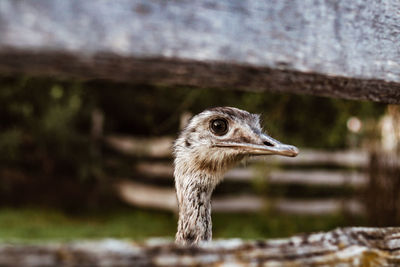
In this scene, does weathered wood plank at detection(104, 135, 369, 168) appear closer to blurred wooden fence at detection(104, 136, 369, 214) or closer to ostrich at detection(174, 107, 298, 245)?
blurred wooden fence at detection(104, 136, 369, 214)

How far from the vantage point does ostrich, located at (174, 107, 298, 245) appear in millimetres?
2170

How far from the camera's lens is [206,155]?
2.38 m

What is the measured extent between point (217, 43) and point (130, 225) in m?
7.24

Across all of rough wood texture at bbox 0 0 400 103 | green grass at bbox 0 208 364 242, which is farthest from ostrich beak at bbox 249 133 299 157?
green grass at bbox 0 208 364 242

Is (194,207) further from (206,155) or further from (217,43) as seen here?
(217,43)

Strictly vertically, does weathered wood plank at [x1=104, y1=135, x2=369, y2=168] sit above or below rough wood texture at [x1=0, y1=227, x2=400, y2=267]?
above

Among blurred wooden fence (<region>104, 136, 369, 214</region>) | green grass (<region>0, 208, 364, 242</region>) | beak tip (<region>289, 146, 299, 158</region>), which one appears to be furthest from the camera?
blurred wooden fence (<region>104, 136, 369, 214</region>)

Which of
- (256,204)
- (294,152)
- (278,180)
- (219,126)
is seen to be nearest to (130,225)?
(256,204)

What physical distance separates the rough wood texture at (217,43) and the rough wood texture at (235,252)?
0.29 metres

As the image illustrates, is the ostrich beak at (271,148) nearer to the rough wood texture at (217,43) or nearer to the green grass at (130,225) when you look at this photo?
the rough wood texture at (217,43)

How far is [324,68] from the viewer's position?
2.89ft

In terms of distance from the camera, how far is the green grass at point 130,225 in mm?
6859

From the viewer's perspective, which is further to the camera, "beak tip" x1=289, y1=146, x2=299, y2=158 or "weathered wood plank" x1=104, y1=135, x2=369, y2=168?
"weathered wood plank" x1=104, y1=135, x2=369, y2=168

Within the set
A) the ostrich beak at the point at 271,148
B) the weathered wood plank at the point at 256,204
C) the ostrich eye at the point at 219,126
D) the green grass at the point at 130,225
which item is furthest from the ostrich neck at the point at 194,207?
the weathered wood plank at the point at 256,204
